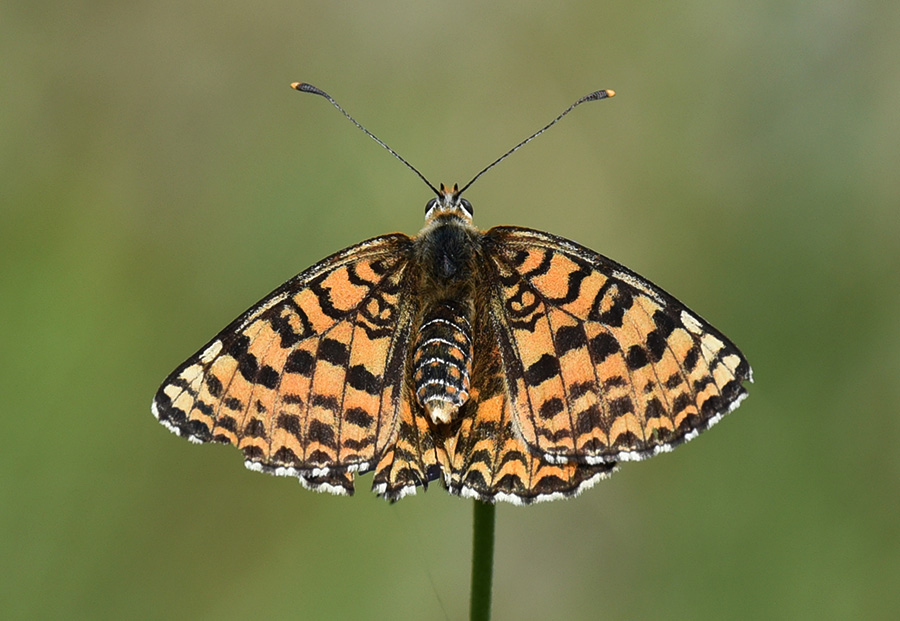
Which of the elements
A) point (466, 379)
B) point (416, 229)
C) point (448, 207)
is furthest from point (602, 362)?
point (416, 229)

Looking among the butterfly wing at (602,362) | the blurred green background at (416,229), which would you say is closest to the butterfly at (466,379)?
the butterfly wing at (602,362)

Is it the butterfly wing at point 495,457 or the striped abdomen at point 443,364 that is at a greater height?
the striped abdomen at point 443,364

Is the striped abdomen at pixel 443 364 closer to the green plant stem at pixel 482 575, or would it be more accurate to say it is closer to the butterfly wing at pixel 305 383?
the butterfly wing at pixel 305 383

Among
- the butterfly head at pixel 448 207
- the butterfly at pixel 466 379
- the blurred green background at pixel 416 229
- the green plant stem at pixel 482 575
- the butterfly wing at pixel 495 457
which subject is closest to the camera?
the green plant stem at pixel 482 575

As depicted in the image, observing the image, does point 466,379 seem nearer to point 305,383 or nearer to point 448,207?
point 305,383

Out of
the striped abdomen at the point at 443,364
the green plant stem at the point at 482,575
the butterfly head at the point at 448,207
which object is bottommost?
the green plant stem at the point at 482,575

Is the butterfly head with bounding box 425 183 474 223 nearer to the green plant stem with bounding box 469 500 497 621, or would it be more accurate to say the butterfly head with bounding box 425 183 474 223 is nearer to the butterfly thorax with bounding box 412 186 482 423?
the butterfly thorax with bounding box 412 186 482 423

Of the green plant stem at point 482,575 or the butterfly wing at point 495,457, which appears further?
the butterfly wing at point 495,457

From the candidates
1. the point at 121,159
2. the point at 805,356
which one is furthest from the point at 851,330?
the point at 121,159

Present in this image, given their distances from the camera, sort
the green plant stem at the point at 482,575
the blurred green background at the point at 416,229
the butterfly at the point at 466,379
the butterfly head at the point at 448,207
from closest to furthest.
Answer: the green plant stem at the point at 482,575, the butterfly at the point at 466,379, the butterfly head at the point at 448,207, the blurred green background at the point at 416,229

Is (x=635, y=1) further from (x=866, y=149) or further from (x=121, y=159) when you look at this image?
(x=121, y=159)
